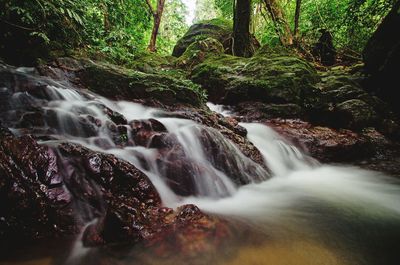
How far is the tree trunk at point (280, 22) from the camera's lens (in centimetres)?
1003

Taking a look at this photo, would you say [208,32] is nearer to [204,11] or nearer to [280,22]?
[280,22]

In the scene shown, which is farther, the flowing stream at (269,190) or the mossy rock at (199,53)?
the mossy rock at (199,53)

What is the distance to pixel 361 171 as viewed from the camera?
4.91 metres

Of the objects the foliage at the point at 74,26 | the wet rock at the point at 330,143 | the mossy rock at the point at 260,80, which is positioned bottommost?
the wet rock at the point at 330,143

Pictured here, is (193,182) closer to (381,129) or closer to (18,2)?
(18,2)

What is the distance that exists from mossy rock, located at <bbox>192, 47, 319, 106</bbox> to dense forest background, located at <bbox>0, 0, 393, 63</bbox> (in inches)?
67.4

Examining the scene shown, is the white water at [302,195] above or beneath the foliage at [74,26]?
beneath

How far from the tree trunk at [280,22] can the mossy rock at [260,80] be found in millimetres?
2170

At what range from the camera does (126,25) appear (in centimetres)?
972

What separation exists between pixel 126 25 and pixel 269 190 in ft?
27.6

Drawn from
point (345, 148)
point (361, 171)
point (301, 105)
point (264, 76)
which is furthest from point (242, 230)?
point (264, 76)

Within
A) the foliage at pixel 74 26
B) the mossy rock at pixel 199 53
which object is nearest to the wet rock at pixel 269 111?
the mossy rock at pixel 199 53

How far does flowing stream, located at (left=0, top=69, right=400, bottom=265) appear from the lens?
7.14ft

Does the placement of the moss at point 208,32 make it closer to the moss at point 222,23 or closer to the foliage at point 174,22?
the moss at point 222,23
